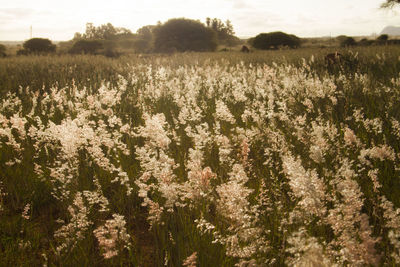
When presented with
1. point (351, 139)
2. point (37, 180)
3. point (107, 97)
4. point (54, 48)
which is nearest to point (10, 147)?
point (37, 180)

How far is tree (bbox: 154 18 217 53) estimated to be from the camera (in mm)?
33156

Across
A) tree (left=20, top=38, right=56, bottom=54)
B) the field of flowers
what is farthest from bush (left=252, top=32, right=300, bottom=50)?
the field of flowers

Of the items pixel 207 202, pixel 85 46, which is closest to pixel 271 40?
pixel 85 46

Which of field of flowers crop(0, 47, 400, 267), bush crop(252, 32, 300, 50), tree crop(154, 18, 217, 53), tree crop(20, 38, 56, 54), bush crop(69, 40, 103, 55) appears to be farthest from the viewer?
tree crop(154, 18, 217, 53)

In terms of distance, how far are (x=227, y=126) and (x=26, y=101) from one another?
4.33 metres

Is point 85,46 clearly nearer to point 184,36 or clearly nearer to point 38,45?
point 38,45

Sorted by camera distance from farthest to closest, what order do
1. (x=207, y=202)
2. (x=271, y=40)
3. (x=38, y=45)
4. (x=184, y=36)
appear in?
1. (x=184, y=36)
2. (x=271, y=40)
3. (x=38, y=45)
4. (x=207, y=202)

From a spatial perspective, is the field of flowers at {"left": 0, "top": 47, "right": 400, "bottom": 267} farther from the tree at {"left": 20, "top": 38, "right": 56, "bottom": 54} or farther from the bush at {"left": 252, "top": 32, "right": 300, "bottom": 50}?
the tree at {"left": 20, "top": 38, "right": 56, "bottom": 54}

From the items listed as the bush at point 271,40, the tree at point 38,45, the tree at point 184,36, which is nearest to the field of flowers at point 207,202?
the bush at point 271,40

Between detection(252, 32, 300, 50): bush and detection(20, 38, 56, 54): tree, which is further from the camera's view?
detection(252, 32, 300, 50): bush

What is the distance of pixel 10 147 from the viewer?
11.9 feet

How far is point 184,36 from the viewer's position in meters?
34.3

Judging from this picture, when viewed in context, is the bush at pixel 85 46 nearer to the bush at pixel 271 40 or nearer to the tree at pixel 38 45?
the tree at pixel 38 45

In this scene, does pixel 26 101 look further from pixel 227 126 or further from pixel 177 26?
pixel 177 26
